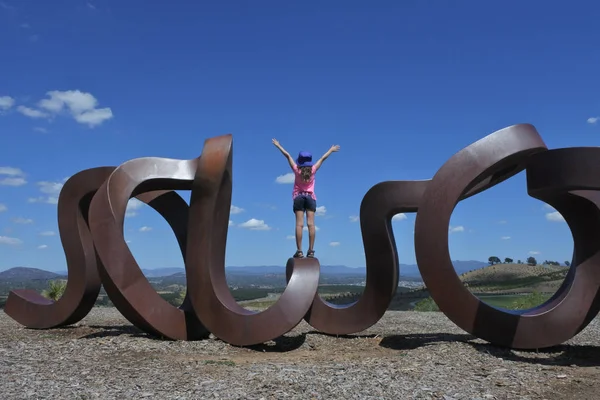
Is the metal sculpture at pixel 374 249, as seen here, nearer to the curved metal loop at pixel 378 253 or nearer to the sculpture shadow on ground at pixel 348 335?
the curved metal loop at pixel 378 253

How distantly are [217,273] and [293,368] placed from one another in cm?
347

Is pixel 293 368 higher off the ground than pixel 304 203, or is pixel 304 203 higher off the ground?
pixel 304 203

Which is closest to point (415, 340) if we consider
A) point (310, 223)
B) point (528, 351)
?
point (528, 351)

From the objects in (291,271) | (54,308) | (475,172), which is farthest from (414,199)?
(54,308)

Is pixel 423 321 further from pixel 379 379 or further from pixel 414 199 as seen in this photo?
pixel 379 379

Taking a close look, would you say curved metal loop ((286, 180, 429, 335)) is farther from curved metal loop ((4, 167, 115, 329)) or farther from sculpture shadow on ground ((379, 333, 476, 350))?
curved metal loop ((4, 167, 115, 329))

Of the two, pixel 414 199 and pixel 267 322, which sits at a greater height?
pixel 414 199

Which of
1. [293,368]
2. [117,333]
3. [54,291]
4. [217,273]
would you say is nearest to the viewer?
[293,368]

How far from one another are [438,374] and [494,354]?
2.24 meters

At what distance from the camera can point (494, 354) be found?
32.9 feet

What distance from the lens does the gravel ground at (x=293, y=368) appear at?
24.0ft

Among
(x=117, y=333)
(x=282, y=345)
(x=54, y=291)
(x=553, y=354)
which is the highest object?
(x=54, y=291)

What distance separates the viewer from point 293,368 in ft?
28.2

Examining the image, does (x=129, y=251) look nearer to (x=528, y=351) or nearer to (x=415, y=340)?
(x=415, y=340)
